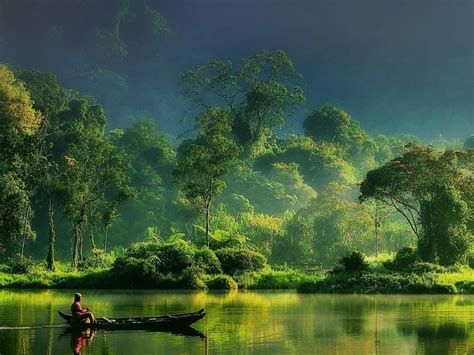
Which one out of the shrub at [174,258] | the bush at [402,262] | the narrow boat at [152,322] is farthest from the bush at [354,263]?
the narrow boat at [152,322]

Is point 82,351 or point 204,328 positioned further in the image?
point 204,328

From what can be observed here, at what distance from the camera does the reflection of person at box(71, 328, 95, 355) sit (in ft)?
72.2

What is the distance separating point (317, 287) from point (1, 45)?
156 meters

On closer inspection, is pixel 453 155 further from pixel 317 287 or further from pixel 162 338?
pixel 162 338

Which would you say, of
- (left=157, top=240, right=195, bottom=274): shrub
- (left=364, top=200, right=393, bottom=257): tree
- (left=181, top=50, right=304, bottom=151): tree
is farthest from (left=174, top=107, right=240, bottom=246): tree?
(left=181, top=50, right=304, bottom=151): tree

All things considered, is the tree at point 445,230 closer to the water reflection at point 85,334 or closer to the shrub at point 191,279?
the shrub at point 191,279

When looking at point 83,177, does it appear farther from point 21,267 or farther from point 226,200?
point 226,200

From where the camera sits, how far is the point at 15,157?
185 ft

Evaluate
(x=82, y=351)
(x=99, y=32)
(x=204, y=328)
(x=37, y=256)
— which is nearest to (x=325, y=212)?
(x=37, y=256)

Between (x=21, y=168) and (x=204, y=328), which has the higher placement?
(x=21, y=168)

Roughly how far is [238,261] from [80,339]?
26503mm

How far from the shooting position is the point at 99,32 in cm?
18050

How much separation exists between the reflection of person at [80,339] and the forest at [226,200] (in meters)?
20.6

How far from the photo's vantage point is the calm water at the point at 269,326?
21516mm
